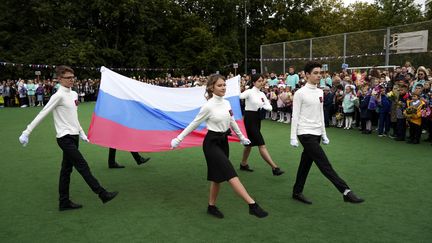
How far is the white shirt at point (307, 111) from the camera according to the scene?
4.95 metres

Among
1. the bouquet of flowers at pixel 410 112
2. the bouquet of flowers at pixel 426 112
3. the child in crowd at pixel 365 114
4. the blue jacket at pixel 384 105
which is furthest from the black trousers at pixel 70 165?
the child in crowd at pixel 365 114

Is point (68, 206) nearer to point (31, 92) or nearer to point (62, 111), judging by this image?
point (62, 111)

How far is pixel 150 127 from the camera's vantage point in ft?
20.4

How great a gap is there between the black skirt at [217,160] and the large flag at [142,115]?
1.37 metres

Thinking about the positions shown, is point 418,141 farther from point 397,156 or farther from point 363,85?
point 363,85

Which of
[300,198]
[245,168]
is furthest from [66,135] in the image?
[245,168]

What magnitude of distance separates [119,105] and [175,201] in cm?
193

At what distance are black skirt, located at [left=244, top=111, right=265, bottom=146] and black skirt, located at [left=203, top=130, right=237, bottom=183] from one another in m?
2.01

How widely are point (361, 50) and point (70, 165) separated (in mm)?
14226

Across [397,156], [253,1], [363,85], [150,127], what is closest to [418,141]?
[397,156]

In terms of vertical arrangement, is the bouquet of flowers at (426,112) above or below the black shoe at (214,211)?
above

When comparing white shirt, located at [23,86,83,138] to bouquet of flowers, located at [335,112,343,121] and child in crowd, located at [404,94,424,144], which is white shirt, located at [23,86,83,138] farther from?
bouquet of flowers, located at [335,112,343,121]

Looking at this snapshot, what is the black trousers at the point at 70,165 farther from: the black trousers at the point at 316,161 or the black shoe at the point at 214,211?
the black trousers at the point at 316,161

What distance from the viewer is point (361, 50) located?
1625 centimetres
